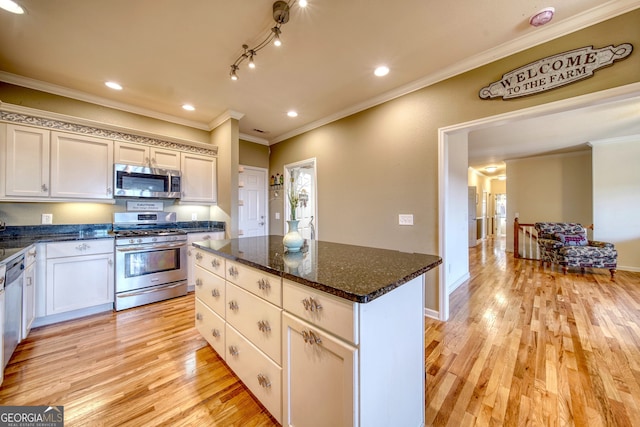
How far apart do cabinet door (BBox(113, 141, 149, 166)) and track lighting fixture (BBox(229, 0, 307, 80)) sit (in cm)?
176

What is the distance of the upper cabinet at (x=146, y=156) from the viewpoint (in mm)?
3051

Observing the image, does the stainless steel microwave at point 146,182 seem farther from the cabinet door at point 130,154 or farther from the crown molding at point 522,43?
the crown molding at point 522,43

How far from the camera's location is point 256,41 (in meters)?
2.10

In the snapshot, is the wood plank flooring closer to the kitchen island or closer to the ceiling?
the kitchen island

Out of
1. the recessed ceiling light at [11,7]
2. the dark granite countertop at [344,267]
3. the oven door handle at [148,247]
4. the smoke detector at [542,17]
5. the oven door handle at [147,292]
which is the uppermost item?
the recessed ceiling light at [11,7]

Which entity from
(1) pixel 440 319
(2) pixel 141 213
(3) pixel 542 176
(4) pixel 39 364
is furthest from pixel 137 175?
(3) pixel 542 176

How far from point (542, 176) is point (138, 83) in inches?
339

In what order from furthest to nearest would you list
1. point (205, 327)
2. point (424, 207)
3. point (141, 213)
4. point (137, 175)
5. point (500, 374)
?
point (141, 213), point (137, 175), point (424, 207), point (205, 327), point (500, 374)

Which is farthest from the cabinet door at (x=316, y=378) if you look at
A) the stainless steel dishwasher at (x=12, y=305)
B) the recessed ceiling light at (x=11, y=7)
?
the recessed ceiling light at (x=11, y=7)

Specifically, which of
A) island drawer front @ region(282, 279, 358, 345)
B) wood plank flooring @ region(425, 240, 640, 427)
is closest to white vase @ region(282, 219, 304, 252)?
island drawer front @ region(282, 279, 358, 345)

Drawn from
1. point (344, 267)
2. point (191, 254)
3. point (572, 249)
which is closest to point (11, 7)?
point (191, 254)

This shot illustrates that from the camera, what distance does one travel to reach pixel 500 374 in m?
1.72

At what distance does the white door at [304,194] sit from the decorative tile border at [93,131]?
1437mm

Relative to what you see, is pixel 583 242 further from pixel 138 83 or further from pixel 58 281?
pixel 58 281
